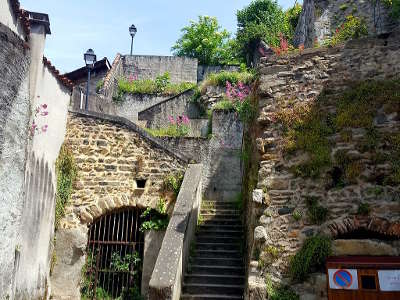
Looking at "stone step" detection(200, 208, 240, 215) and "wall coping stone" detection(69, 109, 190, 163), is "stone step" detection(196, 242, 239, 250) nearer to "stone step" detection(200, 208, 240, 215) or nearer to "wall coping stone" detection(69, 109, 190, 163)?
"stone step" detection(200, 208, 240, 215)

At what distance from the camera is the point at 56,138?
360 inches

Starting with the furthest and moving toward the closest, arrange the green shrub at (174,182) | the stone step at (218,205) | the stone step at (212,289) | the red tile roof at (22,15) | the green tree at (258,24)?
the green tree at (258,24) → the stone step at (218,205) → the green shrub at (174,182) → the stone step at (212,289) → the red tile roof at (22,15)

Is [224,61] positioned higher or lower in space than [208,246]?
higher

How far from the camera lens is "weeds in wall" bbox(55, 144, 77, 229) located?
9141mm

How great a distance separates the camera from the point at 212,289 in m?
7.19

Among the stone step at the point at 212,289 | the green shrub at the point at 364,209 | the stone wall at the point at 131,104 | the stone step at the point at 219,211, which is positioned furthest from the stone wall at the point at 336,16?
the stone wall at the point at 131,104

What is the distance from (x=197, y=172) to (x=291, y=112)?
3.22 metres

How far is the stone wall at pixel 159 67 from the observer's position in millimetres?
21969

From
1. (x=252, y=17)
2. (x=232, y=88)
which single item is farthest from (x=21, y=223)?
(x=252, y=17)

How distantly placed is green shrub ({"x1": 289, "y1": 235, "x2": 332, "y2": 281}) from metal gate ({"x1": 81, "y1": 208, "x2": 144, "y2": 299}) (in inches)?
173

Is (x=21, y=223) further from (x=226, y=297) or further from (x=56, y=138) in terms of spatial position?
(x=226, y=297)

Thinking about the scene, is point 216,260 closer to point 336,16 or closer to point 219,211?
point 219,211

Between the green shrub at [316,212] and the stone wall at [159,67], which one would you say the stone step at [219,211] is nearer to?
the green shrub at [316,212]

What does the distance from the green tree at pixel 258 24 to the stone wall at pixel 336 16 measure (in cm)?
935
